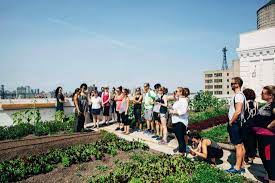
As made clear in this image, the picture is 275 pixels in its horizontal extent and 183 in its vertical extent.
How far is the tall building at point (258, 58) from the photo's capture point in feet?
Answer: 60.3

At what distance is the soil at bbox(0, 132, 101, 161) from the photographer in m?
9.35

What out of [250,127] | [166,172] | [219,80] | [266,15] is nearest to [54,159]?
[166,172]

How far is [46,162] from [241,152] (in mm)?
5583

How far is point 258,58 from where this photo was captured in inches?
752

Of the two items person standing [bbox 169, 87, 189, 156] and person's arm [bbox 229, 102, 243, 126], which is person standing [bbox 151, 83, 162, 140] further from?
person's arm [bbox 229, 102, 243, 126]

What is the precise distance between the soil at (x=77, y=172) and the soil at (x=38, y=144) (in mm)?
1964

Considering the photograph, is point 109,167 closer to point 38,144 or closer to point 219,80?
point 38,144

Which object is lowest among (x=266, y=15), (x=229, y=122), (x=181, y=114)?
(x=229, y=122)

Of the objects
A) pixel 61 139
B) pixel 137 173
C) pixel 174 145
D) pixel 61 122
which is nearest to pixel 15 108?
pixel 61 122

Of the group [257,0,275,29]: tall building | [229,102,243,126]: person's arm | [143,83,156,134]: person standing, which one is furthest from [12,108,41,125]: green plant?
[257,0,275,29]: tall building

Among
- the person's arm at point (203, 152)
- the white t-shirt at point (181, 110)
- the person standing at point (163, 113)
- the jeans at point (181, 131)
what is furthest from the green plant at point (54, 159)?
the person's arm at point (203, 152)

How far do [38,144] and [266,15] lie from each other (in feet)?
165

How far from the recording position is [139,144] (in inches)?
401

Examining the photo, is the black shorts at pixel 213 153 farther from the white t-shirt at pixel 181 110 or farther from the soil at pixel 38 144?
the soil at pixel 38 144
